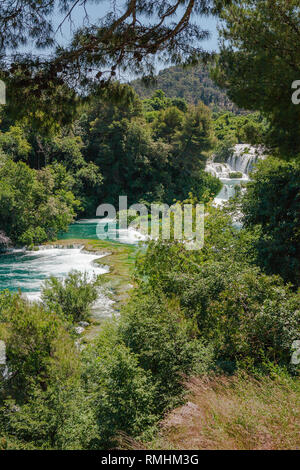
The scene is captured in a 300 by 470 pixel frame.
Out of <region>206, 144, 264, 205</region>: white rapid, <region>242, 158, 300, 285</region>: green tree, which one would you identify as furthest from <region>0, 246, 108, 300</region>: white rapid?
<region>206, 144, 264, 205</region>: white rapid

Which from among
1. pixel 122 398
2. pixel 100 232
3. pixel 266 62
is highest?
pixel 266 62

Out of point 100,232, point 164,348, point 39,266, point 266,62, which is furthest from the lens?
point 100,232

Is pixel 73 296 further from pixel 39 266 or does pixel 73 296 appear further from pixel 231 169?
pixel 231 169

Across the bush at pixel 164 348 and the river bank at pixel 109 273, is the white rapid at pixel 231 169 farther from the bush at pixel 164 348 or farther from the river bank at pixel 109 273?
the bush at pixel 164 348

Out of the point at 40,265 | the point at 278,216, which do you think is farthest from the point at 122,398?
the point at 40,265

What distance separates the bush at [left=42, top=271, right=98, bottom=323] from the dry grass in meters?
5.64

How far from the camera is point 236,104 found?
5094 millimetres

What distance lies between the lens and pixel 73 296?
955 cm

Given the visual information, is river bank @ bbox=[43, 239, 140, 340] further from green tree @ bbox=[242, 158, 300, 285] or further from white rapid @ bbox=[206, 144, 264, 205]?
white rapid @ bbox=[206, 144, 264, 205]

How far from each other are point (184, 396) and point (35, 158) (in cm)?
2477

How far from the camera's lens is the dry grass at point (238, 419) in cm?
324

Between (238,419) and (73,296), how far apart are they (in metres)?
6.72
